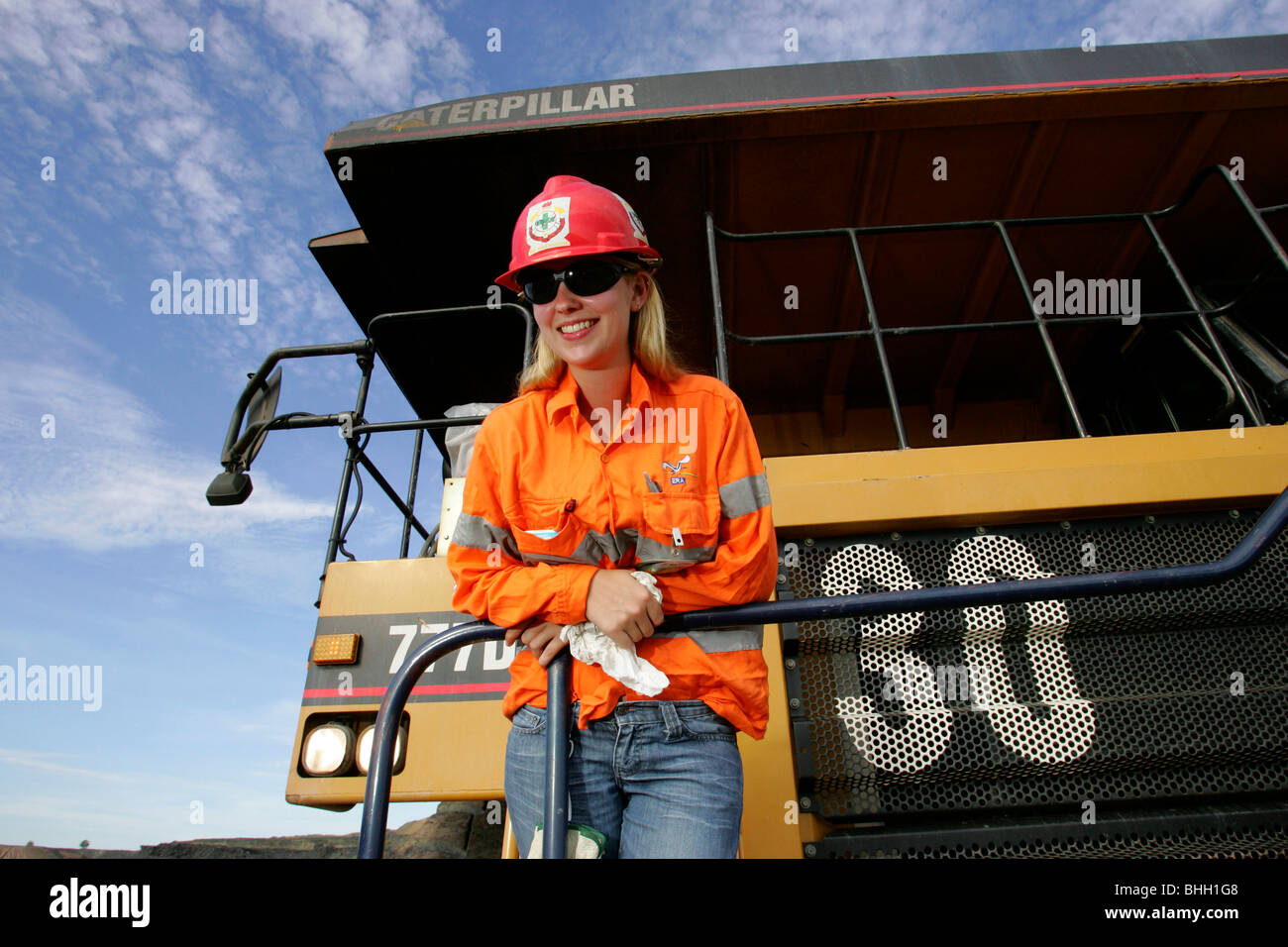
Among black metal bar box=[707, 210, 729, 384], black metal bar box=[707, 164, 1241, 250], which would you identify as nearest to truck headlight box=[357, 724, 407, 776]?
black metal bar box=[707, 210, 729, 384]

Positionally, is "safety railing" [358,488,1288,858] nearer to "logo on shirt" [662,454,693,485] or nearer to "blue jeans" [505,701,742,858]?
"blue jeans" [505,701,742,858]

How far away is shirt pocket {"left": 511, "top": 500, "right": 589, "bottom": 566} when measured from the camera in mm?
1373

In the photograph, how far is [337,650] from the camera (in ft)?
7.45

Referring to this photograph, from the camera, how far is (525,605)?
129 centimetres

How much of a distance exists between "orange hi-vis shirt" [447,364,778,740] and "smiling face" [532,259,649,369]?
8 cm

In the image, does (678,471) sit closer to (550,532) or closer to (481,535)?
(550,532)

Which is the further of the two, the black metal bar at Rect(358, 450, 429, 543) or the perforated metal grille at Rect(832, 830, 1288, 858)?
the black metal bar at Rect(358, 450, 429, 543)

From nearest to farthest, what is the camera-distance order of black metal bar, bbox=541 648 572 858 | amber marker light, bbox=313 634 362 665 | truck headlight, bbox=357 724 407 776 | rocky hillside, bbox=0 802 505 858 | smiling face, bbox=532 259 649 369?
1. black metal bar, bbox=541 648 572 858
2. smiling face, bbox=532 259 649 369
3. truck headlight, bbox=357 724 407 776
4. amber marker light, bbox=313 634 362 665
5. rocky hillside, bbox=0 802 505 858

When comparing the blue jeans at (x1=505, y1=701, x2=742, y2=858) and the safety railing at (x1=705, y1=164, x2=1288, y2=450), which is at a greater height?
the safety railing at (x1=705, y1=164, x2=1288, y2=450)

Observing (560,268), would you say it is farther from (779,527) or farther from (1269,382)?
(1269,382)

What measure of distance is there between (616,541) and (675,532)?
122 millimetres

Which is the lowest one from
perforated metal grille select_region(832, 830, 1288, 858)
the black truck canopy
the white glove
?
perforated metal grille select_region(832, 830, 1288, 858)

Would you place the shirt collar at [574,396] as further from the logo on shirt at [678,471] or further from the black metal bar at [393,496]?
the black metal bar at [393,496]
